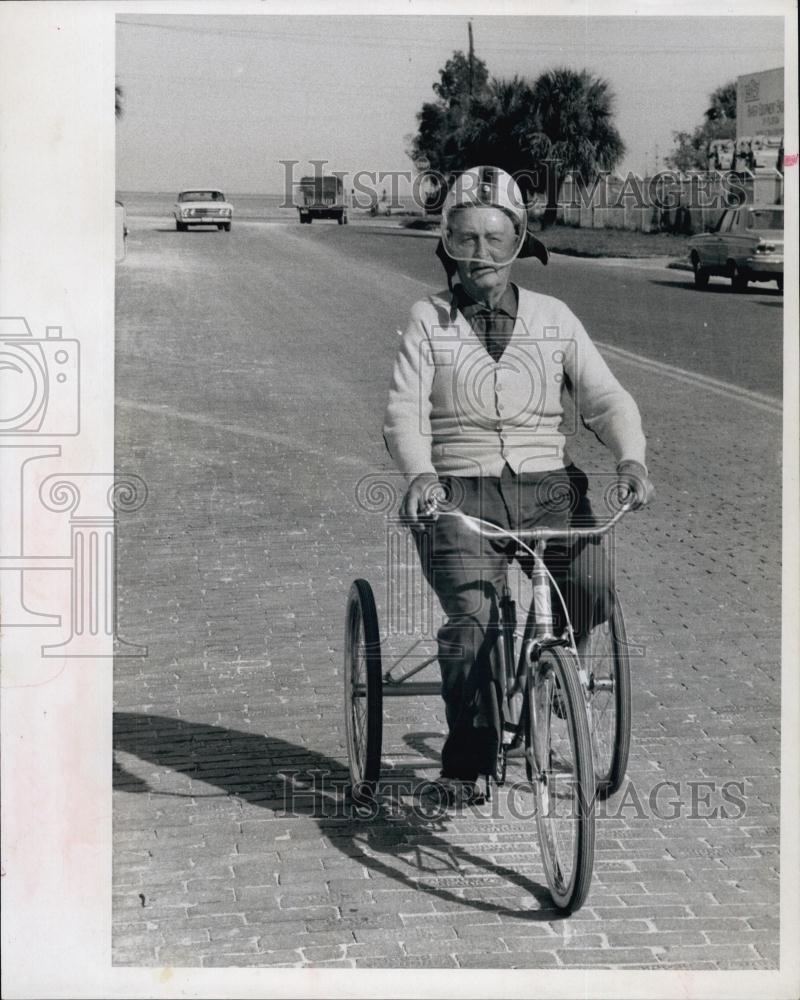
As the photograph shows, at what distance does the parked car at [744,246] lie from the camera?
6.54m

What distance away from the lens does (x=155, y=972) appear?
17.6 ft

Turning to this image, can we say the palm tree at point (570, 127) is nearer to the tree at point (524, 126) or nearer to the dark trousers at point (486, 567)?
the tree at point (524, 126)

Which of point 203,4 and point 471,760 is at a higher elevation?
point 203,4

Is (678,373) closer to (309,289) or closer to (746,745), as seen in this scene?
(309,289)

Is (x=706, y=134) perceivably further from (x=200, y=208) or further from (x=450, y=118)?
(x=200, y=208)

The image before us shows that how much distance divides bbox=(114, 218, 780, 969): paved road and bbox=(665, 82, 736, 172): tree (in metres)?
0.73

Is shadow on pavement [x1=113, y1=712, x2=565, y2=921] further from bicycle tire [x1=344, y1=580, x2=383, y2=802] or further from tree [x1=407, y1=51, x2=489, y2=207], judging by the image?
tree [x1=407, y1=51, x2=489, y2=207]

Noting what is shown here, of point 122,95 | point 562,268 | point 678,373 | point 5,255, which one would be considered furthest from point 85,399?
point 678,373

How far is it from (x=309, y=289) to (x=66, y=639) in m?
3.53

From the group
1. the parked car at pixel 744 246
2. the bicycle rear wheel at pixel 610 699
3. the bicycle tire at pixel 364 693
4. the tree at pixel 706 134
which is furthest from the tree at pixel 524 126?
the bicycle rear wheel at pixel 610 699

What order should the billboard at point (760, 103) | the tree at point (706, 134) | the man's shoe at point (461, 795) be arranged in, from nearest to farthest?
the man's shoe at point (461, 795) < the billboard at point (760, 103) < the tree at point (706, 134)

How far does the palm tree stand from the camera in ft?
21.3

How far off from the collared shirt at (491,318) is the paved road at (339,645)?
0.62 m

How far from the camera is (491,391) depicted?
220 inches
